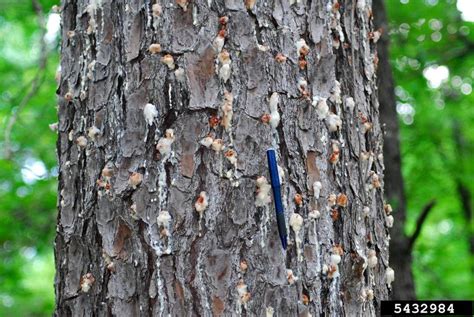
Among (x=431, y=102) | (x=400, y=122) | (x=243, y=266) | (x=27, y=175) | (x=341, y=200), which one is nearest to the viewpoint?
(x=243, y=266)

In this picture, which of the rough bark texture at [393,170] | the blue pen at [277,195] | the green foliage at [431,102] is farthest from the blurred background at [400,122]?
the blue pen at [277,195]

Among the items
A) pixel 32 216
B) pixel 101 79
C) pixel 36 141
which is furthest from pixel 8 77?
pixel 101 79

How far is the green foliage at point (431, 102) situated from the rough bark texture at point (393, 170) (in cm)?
68

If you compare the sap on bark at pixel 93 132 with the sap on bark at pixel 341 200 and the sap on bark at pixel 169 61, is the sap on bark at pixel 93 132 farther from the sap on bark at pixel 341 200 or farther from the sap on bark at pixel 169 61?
the sap on bark at pixel 341 200

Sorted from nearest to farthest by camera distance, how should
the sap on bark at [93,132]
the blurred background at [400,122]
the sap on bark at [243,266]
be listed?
the sap on bark at [243,266] < the sap on bark at [93,132] < the blurred background at [400,122]

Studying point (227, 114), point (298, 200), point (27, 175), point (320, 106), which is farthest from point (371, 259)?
point (27, 175)

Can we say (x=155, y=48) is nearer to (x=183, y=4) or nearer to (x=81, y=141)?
(x=183, y=4)

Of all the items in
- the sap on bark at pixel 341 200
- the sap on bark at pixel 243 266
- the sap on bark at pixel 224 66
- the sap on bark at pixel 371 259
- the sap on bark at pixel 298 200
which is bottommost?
the sap on bark at pixel 243 266

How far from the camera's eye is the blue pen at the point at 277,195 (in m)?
1.40

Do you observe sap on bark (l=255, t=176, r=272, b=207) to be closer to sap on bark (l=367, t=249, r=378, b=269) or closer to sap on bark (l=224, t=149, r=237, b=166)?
sap on bark (l=224, t=149, r=237, b=166)

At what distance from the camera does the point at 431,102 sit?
5578mm

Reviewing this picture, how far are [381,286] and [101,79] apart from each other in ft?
3.01

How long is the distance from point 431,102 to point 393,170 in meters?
2.23

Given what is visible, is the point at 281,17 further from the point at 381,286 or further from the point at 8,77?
the point at 8,77
